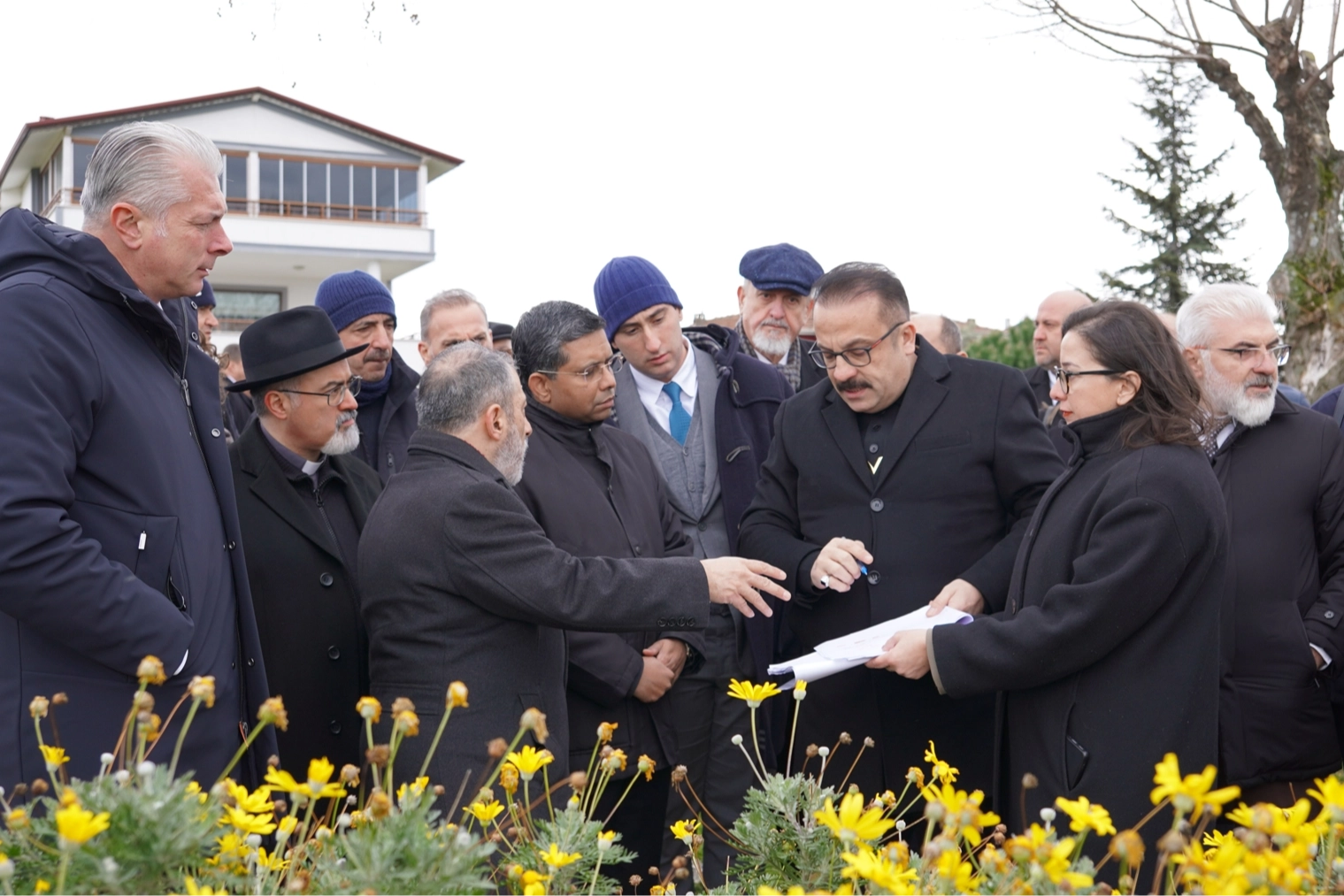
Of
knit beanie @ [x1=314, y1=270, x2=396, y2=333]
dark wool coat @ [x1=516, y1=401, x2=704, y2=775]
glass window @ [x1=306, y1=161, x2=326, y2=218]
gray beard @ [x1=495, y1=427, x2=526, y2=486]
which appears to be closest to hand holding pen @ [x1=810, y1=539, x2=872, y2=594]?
dark wool coat @ [x1=516, y1=401, x2=704, y2=775]

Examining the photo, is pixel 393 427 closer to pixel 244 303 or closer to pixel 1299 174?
pixel 1299 174

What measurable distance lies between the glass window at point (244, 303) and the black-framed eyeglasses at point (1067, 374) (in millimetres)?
35842

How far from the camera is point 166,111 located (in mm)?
35719

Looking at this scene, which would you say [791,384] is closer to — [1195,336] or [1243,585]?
[1195,336]

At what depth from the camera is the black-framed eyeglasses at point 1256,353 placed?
4363 mm

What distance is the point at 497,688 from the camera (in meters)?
3.30

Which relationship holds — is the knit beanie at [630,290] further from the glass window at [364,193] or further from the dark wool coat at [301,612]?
the glass window at [364,193]

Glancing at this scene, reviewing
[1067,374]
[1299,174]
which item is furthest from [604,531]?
[1299,174]

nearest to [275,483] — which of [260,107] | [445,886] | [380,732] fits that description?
Result: [380,732]

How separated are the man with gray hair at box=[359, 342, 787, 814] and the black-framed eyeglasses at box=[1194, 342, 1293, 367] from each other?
205 centimetres

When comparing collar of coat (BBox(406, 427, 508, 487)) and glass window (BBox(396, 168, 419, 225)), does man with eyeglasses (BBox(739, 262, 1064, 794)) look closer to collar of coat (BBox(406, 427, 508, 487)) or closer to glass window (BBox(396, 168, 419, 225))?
collar of coat (BBox(406, 427, 508, 487))

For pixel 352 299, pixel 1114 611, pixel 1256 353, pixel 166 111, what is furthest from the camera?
pixel 166 111

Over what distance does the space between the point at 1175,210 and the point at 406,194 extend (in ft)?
75.1

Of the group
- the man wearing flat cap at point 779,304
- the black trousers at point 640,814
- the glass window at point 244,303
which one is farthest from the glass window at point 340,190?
the black trousers at point 640,814
